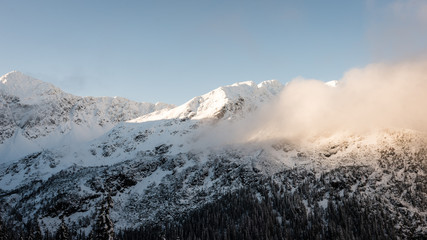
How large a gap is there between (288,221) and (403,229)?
65.4 meters

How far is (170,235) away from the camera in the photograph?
180500mm

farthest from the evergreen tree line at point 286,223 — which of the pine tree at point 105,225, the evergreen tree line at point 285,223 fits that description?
the pine tree at point 105,225

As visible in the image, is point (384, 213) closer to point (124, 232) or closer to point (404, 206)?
point (404, 206)

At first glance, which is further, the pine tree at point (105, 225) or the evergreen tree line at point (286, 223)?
the evergreen tree line at point (286, 223)

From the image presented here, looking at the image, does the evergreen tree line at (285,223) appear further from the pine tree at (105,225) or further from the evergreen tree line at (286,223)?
the pine tree at (105,225)

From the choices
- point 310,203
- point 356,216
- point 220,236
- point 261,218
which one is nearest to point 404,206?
point 356,216

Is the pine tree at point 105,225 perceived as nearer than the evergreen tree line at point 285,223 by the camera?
Yes

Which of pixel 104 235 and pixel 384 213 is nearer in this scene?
pixel 104 235

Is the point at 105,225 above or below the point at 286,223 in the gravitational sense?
above

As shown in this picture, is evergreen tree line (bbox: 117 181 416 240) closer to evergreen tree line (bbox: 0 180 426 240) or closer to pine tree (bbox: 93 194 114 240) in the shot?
evergreen tree line (bbox: 0 180 426 240)

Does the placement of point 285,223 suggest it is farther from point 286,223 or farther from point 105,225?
point 105,225

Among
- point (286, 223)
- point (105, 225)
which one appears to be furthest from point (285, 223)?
point (105, 225)

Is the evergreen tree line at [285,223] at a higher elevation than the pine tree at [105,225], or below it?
below

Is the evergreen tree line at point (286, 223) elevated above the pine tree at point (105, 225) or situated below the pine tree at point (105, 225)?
below
